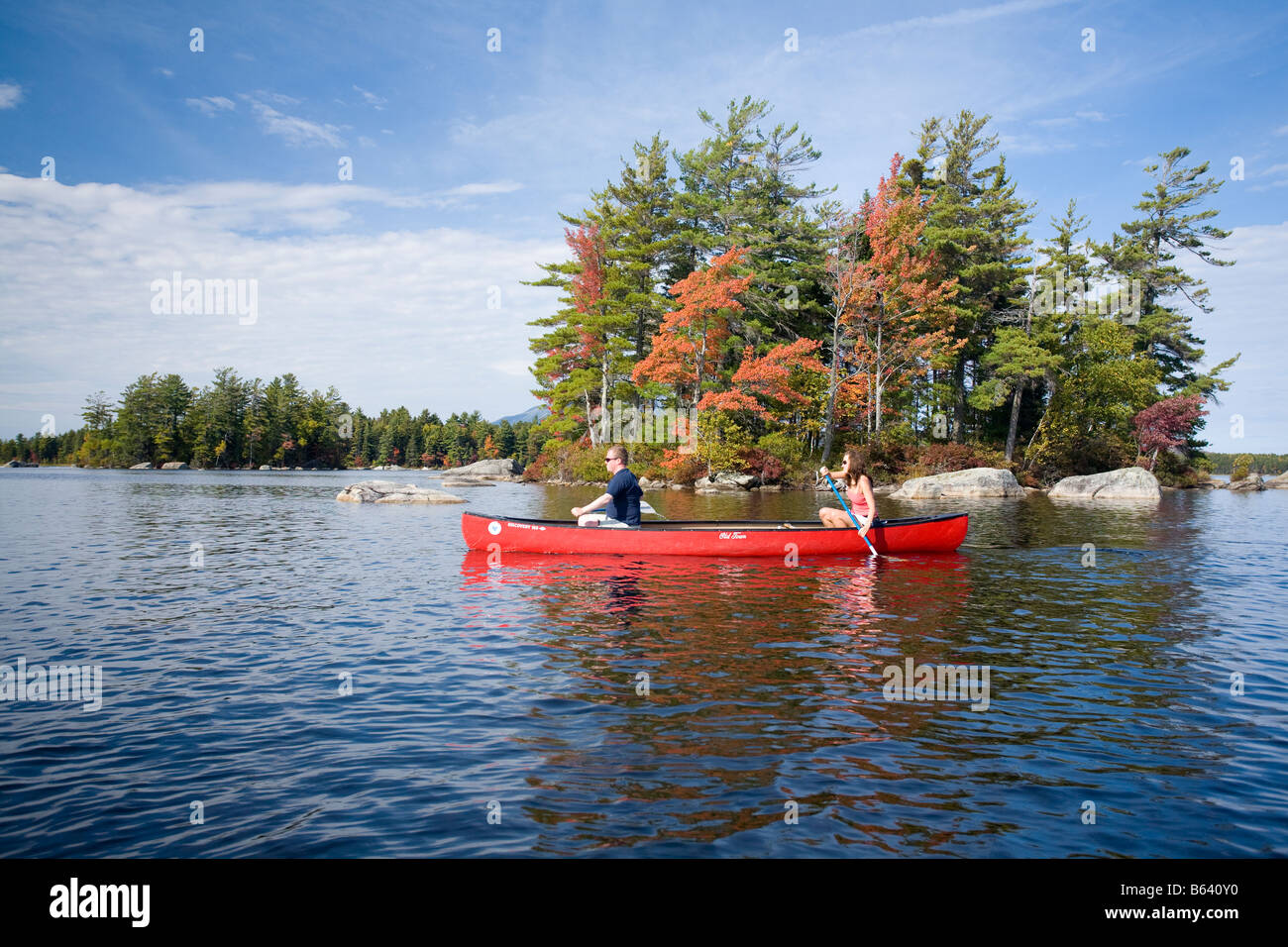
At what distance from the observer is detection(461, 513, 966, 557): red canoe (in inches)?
535

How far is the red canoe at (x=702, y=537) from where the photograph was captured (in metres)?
13.6

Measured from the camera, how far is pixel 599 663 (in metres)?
7.20

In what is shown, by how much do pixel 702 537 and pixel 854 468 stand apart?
10.6 ft

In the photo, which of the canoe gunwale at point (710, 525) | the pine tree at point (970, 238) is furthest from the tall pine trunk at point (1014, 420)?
the canoe gunwale at point (710, 525)

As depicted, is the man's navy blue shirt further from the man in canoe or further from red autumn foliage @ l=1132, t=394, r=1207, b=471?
red autumn foliage @ l=1132, t=394, r=1207, b=471

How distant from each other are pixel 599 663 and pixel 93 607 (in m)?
7.26

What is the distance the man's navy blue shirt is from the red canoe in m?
0.34
